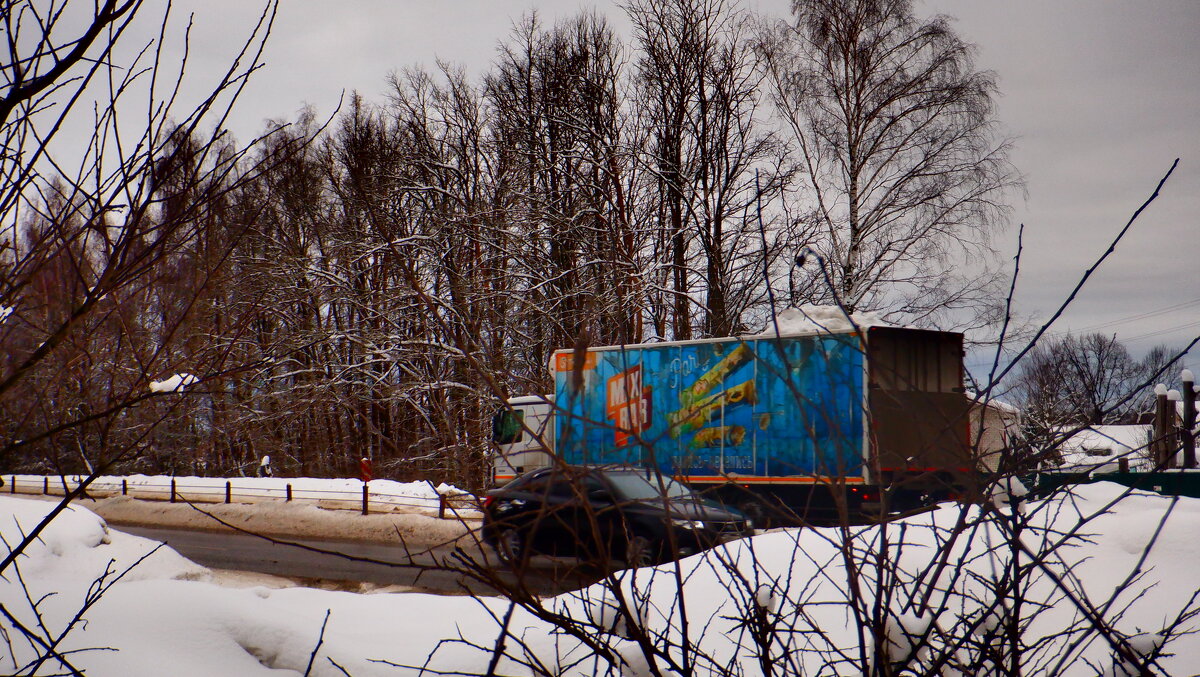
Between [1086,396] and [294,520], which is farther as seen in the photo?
[294,520]

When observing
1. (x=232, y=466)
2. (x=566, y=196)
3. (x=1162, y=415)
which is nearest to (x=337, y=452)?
(x=232, y=466)

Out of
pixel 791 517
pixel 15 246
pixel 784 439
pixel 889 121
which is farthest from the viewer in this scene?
pixel 889 121

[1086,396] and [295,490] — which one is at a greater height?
[1086,396]

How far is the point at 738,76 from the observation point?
67.9 feet

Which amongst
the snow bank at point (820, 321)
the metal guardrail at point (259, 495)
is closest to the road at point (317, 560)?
the metal guardrail at point (259, 495)

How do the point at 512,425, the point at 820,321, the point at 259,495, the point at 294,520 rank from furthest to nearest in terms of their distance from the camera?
the point at 259,495 < the point at 294,520 < the point at 820,321 < the point at 512,425

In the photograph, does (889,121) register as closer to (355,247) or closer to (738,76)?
(738,76)

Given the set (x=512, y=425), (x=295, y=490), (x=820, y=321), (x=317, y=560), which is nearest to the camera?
(x=512, y=425)

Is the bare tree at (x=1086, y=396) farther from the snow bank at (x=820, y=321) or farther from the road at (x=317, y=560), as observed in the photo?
the snow bank at (x=820, y=321)

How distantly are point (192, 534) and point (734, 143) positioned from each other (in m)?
14.3

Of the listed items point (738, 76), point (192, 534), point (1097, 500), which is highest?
point (738, 76)

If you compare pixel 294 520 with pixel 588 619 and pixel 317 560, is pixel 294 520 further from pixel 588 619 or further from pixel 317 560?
pixel 588 619

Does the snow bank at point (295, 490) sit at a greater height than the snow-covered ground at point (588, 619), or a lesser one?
lesser

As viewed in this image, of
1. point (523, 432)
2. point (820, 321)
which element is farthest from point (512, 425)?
point (820, 321)
